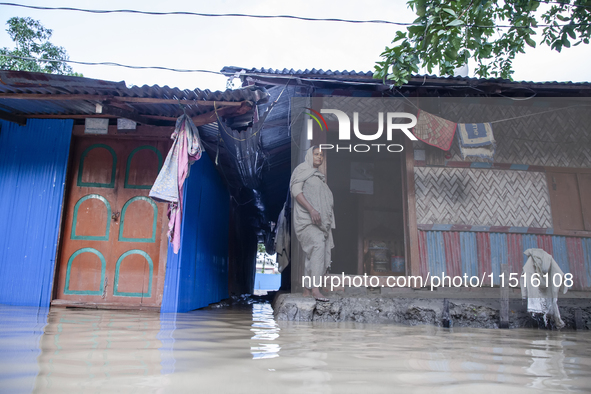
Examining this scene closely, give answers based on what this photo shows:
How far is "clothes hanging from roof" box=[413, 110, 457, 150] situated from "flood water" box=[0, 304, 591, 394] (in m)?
3.74

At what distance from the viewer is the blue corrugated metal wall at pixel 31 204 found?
5246mm

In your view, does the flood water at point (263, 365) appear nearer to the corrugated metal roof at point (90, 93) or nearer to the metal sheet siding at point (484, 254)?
the corrugated metal roof at point (90, 93)

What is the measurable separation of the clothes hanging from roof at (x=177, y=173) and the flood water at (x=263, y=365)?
2163 millimetres

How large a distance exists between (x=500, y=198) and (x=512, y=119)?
1.44 meters

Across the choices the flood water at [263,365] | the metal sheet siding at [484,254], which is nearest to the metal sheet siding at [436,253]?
the metal sheet siding at [484,254]

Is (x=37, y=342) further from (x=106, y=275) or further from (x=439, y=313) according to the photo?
(x=439, y=313)

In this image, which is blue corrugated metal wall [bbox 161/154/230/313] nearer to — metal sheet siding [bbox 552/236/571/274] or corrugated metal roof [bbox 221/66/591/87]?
corrugated metal roof [bbox 221/66/591/87]

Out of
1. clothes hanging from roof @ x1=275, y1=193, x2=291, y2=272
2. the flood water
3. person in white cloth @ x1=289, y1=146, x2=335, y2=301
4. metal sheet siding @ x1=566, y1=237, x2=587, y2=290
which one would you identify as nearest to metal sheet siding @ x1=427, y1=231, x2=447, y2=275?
person in white cloth @ x1=289, y1=146, x2=335, y2=301

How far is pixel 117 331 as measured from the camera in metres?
2.84

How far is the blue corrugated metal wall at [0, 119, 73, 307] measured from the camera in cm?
525

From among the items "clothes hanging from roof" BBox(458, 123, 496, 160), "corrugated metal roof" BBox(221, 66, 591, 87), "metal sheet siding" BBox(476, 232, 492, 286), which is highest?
"corrugated metal roof" BBox(221, 66, 591, 87)

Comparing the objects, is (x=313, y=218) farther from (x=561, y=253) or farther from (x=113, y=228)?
(x=561, y=253)

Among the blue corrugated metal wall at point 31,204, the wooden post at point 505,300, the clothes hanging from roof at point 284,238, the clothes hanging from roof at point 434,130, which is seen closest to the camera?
the wooden post at point 505,300

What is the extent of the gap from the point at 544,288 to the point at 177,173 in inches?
194
